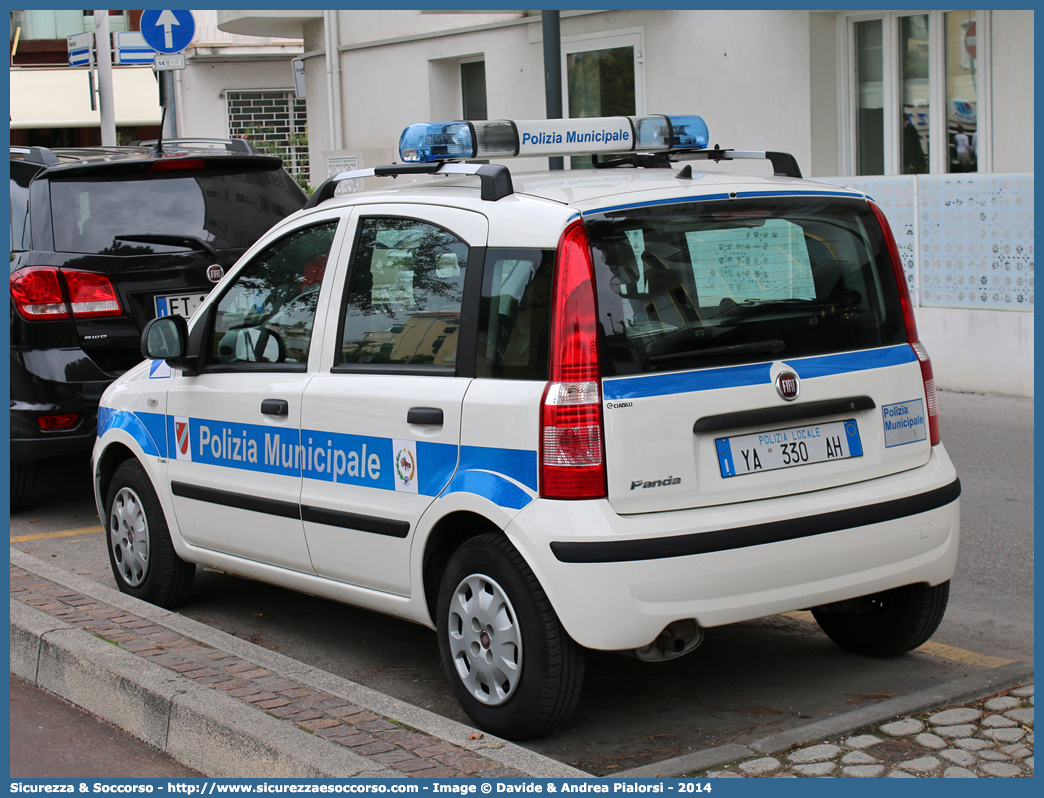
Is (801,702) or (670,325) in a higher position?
(670,325)

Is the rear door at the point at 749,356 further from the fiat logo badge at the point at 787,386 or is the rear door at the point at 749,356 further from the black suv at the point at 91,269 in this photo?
the black suv at the point at 91,269

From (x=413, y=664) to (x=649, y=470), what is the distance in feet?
5.37

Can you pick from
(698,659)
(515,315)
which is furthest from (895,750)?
(515,315)

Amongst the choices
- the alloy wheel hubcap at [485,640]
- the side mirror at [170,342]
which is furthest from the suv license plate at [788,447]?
the side mirror at [170,342]

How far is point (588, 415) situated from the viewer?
12.0ft

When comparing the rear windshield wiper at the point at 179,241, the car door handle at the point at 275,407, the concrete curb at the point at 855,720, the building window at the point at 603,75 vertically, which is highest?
the building window at the point at 603,75

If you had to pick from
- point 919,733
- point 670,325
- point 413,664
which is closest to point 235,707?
point 413,664

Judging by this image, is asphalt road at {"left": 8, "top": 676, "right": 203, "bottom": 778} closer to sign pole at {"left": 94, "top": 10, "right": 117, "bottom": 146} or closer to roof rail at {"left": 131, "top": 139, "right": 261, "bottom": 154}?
roof rail at {"left": 131, "top": 139, "right": 261, "bottom": 154}

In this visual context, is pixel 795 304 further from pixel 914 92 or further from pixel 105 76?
pixel 105 76

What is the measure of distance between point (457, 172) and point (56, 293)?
11.4ft

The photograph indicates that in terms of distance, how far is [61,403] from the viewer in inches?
274

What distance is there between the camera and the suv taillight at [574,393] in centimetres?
364

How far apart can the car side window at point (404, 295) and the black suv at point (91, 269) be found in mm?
2853

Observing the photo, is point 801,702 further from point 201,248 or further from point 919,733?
point 201,248
